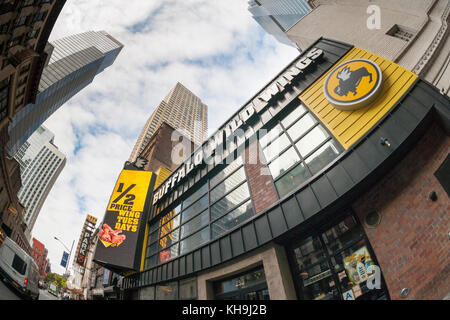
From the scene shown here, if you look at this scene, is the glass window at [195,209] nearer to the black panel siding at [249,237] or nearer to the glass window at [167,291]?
the glass window at [167,291]

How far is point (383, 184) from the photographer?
6.88 meters

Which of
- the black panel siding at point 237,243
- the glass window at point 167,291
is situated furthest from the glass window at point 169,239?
the black panel siding at point 237,243

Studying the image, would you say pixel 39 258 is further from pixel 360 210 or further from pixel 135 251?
pixel 360 210

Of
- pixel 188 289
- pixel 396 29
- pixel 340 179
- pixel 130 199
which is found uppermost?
pixel 396 29

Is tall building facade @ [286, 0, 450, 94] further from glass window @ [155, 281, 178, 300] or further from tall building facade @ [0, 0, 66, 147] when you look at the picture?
tall building facade @ [0, 0, 66, 147]

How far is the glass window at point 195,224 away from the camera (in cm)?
1297

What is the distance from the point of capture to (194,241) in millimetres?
12695

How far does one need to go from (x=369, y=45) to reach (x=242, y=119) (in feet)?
52.8

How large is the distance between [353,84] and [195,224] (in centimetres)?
1204

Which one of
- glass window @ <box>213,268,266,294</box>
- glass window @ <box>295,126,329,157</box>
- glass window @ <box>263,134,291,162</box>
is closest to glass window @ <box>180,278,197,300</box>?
glass window @ <box>213,268,266,294</box>

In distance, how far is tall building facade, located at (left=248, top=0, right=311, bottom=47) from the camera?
57.4 meters

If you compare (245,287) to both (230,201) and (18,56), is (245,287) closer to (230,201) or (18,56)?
(230,201)

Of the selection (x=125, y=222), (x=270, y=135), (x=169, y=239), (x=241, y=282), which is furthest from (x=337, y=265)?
(x=125, y=222)

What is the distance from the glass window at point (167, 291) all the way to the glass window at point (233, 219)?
4.73 meters
